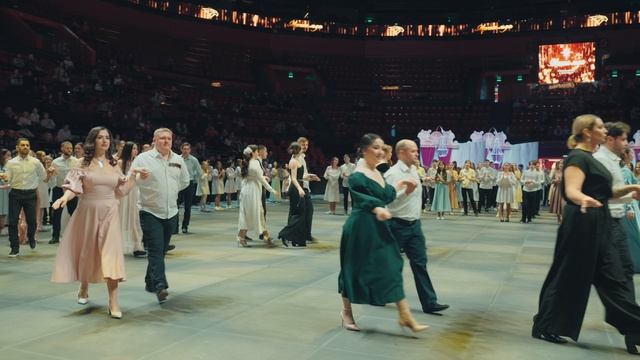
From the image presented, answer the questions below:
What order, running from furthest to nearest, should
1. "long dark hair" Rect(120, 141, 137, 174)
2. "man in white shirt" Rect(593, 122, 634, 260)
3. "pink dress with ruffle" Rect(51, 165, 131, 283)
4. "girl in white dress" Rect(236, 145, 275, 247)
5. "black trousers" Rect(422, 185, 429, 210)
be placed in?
"black trousers" Rect(422, 185, 429, 210) → "girl in white dress" Rect(236, 145, 275, 247) → "long dark hair" Rect(120, 141, 137, 174) → "pink dress with ruffle" Rect(51, 165, 131, 283) → "man in white shirt" Rect(593, 122, 634, 260)

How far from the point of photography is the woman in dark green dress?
451cm

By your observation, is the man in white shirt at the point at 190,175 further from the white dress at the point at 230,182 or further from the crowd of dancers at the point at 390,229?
the white dress at the point at 230,182

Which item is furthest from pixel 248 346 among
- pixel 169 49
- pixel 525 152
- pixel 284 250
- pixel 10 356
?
pixel 169 49

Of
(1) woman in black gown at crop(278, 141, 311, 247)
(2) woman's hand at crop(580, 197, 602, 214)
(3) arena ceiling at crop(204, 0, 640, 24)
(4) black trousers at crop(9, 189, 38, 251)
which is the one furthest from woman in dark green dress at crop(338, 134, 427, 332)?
(3) arena ceiling at crop(204, 0, 640, 24)

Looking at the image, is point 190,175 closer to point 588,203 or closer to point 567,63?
point 588,203

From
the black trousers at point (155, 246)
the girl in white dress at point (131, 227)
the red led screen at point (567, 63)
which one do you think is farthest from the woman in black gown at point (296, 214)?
the red led screen at point (567, 63)

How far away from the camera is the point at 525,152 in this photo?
22.3 metres

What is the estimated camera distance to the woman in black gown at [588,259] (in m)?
4.21

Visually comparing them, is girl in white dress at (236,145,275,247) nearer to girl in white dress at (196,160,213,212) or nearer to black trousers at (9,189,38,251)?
black trousers at (9,189,38,251)

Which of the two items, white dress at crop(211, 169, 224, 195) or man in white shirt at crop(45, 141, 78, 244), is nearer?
man in white shirt at crop(45, 141, 78, 244)

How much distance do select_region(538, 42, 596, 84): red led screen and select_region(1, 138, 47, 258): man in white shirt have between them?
26.7 m

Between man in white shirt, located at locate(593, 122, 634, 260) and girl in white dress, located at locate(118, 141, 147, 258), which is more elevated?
man in white shirt, located at locate(593, 122, 634, 260)

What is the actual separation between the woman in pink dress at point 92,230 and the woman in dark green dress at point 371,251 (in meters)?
2.05

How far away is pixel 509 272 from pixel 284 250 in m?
3.55
